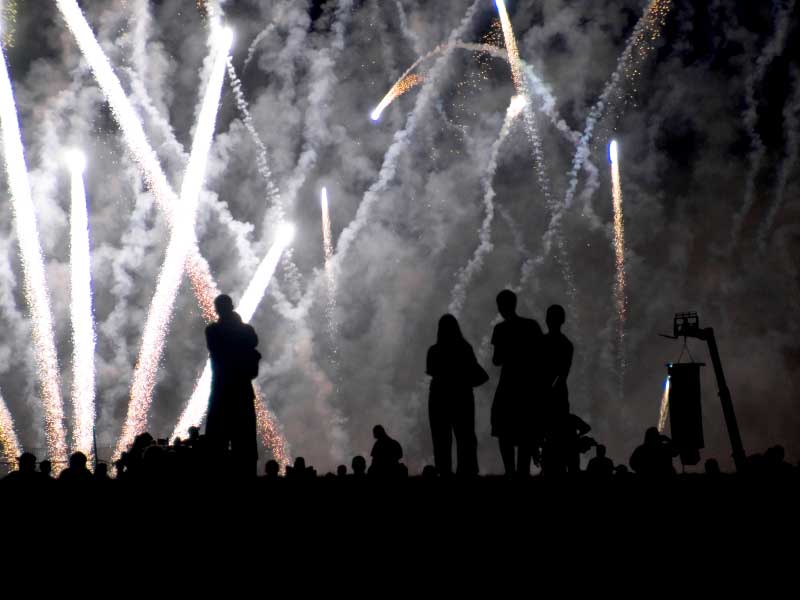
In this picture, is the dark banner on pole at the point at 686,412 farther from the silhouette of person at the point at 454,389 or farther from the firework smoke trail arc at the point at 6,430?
the firework smoke trail arc at the point at 6,430

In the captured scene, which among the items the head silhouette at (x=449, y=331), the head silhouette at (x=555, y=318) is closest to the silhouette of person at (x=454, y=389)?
the head silhouette at (x=449, y=331)

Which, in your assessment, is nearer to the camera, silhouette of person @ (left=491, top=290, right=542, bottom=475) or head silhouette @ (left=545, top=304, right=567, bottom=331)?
silhouette of person @ (left=491, top=290, right=542, bottom=475)

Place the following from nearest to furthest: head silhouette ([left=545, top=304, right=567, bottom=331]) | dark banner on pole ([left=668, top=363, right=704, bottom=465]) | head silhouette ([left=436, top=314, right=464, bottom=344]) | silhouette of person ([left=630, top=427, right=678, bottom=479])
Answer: head silhouette ([left=545, top=304, right=567, bottom=331]) → head silhouette ([left=436, top=314, right=464, bottom=344]) → silhouette of person ([left=630, top=427, right=678, bottom=479]) → dark banner on pole ([left=668, top=363, right=704, bottom=465])

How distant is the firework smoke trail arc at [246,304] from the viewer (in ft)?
90.8

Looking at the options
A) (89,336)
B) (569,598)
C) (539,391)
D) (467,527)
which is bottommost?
(569,598)

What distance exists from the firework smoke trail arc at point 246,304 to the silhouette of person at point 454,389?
853 inches

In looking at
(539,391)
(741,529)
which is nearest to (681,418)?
(539,391)

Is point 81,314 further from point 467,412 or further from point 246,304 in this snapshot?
point 467,412

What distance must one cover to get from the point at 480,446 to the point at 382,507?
1508 inches

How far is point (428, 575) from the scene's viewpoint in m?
4.05

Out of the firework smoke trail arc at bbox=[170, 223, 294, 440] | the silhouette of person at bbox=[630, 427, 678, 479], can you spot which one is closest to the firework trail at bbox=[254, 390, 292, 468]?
the firework smoke trail arc at bbox=[170, 223, 294, 440]

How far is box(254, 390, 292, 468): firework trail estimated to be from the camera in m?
33.2

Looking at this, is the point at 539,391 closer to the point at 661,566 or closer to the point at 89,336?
the point at 661,566

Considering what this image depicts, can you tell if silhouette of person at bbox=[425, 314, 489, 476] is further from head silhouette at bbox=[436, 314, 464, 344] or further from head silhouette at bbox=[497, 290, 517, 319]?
head silhouette at bbox=[497, 290, 517, 319]
